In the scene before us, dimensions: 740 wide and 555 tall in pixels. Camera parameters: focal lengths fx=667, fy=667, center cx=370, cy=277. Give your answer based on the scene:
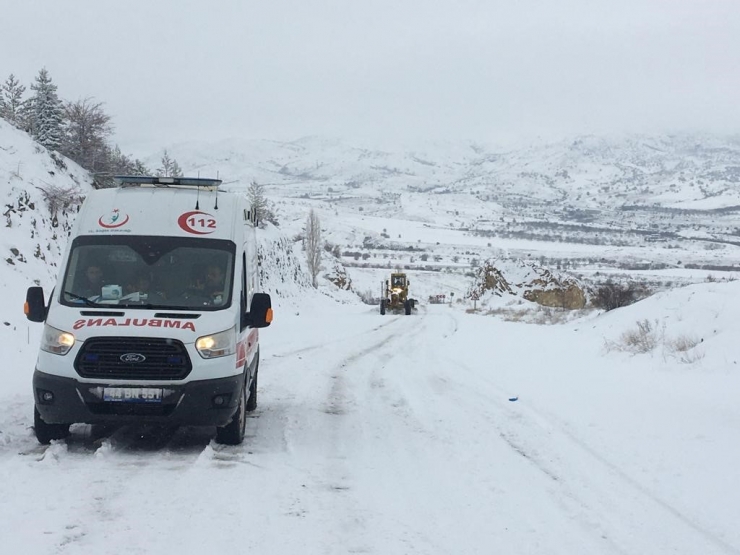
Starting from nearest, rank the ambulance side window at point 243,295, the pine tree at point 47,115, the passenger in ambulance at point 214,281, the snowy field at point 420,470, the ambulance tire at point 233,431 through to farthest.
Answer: the snowy field at point 420,470 → the ambulance tire at point 233,431 → the passenger in ambulance at point 214,281 → the ambulance side window at point 243,295 → the pine tree at point 47,115

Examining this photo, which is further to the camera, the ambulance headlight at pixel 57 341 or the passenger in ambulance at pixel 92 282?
the passenger in ambulance at pixel 92 282

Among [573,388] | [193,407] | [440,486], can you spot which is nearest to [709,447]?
[440,486]

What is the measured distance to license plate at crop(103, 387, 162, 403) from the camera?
6.78 m

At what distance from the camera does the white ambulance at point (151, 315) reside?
6.79 meters

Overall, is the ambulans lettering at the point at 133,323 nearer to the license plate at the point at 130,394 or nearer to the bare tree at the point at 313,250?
the license plate at the point at 130,394

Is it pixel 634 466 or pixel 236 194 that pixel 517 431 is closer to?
pixel 634 466

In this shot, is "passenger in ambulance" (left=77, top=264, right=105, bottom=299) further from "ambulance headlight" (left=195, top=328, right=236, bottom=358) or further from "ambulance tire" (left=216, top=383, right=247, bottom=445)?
"ambulance tire" (left=216, top=383, right=247, bottom=445)

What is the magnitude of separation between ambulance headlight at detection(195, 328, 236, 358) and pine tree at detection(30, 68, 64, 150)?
23244mm

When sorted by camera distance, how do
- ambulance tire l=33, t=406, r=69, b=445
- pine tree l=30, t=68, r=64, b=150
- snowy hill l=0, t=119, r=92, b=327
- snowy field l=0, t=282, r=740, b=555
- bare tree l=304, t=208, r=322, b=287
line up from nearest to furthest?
1. snowy field l=0, t=282, r=740, b=555
2. ambulance tire l=33, t=406, r=69, b=445
3. snowy hill l=0, t=119, r=92, b=327
4. pine tree l=30, t=68, r=64, b=150
5. bare tree l=304, t=208, r=322, b=287

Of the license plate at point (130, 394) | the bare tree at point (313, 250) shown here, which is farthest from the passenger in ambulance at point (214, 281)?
the bare tree at point (313, 250)

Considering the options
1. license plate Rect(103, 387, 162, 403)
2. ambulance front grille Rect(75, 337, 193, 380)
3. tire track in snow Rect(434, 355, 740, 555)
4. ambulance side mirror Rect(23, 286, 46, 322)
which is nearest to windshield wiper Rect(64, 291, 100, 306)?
ambulance side mirror Rect(23, 286, 46, 322)

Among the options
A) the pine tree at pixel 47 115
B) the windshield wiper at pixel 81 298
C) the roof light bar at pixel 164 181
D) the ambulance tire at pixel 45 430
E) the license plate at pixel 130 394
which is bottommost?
the ambulance tire at pixel 45 430

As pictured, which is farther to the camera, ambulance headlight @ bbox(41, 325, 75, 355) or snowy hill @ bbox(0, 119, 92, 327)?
snowy hill @ bbox(0, 119, 92, 327)

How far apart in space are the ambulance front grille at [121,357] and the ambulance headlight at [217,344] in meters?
0.33
